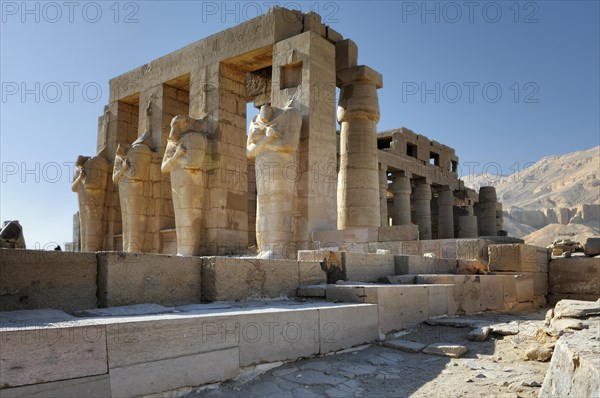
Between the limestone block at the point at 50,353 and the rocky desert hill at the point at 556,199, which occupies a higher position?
the rocky desert hill at the point at 556,199

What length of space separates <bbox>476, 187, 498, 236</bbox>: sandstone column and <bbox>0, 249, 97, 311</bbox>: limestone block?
76.3ft

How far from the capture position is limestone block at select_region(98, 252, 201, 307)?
3922mm

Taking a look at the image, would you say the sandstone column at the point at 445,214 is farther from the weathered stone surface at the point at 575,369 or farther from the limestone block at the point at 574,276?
the weathered stone surface at the point at 575,369

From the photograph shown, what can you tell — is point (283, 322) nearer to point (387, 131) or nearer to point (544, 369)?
point (544, 369)

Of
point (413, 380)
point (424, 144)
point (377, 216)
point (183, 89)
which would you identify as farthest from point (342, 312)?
point (424, 144)

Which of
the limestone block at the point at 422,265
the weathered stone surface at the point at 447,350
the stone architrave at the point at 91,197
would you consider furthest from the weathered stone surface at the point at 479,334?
the stone architrave at the point at 91,197

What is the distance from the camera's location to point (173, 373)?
2951mm

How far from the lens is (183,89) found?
13820 mm

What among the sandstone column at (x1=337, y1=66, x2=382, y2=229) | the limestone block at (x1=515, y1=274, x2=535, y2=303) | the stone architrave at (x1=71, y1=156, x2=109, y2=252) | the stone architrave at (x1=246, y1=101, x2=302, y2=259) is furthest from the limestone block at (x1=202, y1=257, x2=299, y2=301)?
the stone architrave at (x1=71, y1=156, x2=109, y2=252)

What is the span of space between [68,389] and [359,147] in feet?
29.4

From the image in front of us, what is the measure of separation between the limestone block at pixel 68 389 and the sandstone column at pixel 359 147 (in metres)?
8.43

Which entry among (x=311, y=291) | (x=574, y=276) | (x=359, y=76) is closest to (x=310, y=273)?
(x=311, y=291)

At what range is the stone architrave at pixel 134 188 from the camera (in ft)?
39.5

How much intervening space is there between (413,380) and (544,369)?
1.10 m
